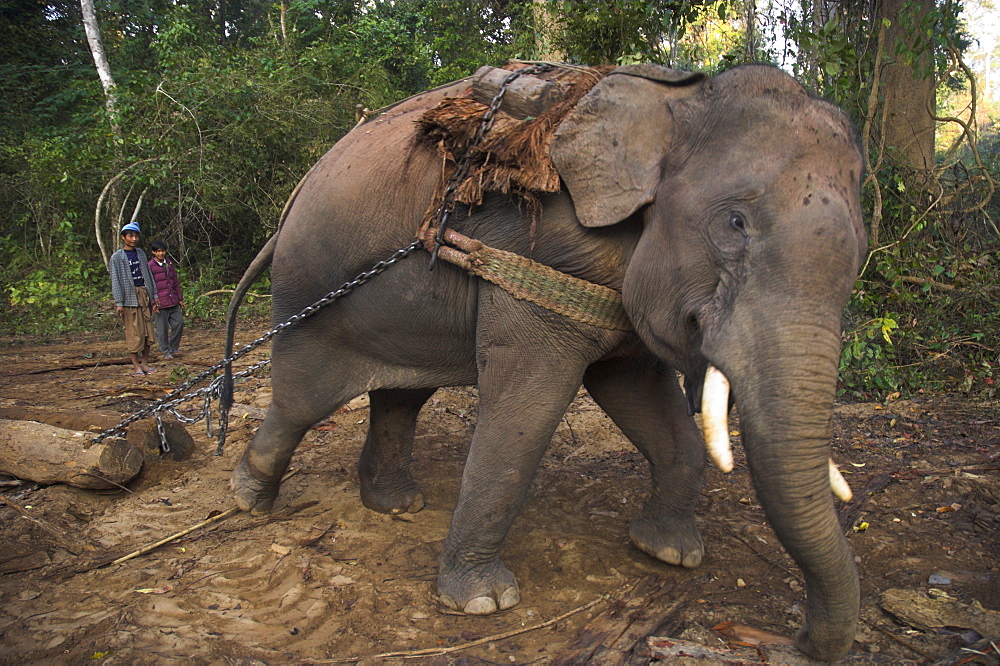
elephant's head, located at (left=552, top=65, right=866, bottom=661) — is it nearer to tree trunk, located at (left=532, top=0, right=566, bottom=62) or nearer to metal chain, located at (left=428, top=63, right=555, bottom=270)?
metal chain, located at (left=428, top=63, right=555, bottom=270)

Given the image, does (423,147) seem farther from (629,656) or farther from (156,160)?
(156,160)

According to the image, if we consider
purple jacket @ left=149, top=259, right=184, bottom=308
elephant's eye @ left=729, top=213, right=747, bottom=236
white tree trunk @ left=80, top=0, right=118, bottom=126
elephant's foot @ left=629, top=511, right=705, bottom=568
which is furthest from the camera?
white tree trunk @ left=80, top=0, right=118, bottom=126

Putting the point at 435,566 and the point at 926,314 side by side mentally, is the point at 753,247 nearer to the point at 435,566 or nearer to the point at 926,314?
the point at 435,566

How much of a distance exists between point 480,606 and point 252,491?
1.72m

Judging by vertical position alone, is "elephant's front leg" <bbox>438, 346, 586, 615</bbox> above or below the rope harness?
below

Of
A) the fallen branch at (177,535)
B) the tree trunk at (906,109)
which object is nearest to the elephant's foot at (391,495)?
the fallen branch at (177,535)

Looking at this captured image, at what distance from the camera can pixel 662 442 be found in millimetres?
3725

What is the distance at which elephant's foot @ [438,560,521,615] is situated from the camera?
11.0 ft

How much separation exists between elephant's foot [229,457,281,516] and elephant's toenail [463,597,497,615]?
1574mm

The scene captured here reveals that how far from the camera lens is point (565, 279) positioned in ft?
10.1

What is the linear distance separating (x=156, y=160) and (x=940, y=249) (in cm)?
1057

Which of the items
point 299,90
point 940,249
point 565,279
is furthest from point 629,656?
point 299,90

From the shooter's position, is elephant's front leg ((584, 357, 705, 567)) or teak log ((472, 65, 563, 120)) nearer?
teak log ((472, 65, 563, 120))

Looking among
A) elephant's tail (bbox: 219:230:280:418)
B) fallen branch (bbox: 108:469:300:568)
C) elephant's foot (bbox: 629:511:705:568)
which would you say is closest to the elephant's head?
elephant's foot (bbox: 629:511:705:568)
